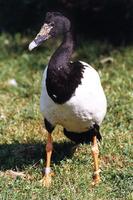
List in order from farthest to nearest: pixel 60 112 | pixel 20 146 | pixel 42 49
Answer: pixel 42 49
pixel 20 146
pixel 60 112

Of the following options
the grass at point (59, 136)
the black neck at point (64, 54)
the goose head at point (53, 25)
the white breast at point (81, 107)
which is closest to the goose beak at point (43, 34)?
the goose head at point (53, 25)

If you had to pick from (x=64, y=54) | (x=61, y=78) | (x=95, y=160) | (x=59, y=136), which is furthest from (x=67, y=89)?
(x=59, y=136)

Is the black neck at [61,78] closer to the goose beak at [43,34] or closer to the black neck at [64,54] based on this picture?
the black neck at [64,54]

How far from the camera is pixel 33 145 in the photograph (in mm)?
5777

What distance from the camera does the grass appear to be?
4.89m

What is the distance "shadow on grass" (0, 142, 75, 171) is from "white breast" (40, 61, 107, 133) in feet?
1.70

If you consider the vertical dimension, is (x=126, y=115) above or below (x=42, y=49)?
above

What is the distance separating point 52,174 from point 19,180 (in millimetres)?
310

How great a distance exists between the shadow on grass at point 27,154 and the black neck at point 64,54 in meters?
1.02

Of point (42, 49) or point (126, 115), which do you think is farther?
point (42, 49)

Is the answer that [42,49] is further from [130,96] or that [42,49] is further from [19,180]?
[19,180]

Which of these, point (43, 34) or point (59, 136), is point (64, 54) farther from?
point (59, 136)

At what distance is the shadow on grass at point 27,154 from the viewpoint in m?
5.42

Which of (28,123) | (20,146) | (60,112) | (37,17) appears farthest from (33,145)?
(37,17)
